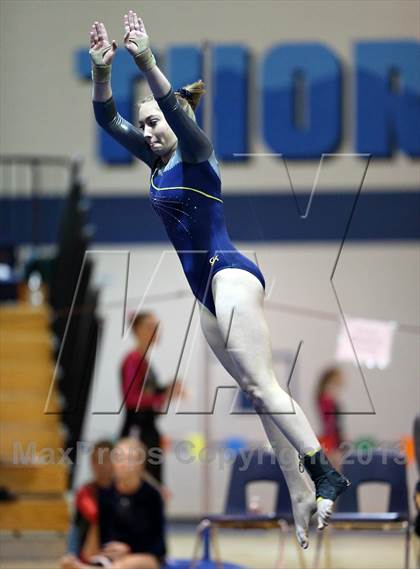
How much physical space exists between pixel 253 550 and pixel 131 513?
2.31 meters

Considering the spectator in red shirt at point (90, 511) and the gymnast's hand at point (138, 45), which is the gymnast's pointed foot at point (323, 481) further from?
the spectator in red shirt at point (90, 511)

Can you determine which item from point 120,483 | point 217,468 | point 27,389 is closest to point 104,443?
point 120,483

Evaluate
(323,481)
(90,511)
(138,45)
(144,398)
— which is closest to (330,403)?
(144,398)

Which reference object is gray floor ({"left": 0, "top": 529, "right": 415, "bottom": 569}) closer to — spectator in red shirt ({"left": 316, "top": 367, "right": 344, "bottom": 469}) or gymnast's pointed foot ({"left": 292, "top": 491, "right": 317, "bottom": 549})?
spectator in red shirt ({"left": 316, "top": 367, "right": 344, "bottom": 469})

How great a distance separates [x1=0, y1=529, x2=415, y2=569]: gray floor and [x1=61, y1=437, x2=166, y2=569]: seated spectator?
2.64ft

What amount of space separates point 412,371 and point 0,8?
16.1 feet

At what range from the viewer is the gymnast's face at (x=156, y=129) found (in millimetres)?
3441

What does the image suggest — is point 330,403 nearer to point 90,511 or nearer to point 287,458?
point 90,511

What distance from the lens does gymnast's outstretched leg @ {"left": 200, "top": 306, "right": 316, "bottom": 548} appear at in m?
3.47

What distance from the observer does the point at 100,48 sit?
340 centimetres

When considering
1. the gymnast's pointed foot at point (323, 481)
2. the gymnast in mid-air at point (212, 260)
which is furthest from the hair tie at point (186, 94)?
the gymnast's pointed foot at point (323, 481)

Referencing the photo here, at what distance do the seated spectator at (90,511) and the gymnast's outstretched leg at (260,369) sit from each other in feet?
10.4

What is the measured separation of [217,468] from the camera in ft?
32.7

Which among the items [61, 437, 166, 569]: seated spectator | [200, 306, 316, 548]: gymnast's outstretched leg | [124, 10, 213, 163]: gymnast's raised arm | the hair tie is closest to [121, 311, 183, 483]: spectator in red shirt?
[61, 437, 166, 569]: seated spectator
